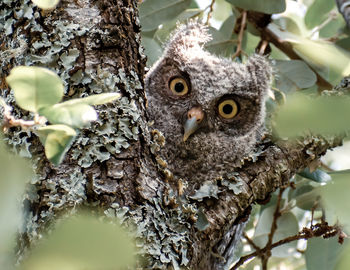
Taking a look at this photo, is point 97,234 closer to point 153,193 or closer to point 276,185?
point 153,193

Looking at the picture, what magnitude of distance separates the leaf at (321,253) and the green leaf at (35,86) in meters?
1.13

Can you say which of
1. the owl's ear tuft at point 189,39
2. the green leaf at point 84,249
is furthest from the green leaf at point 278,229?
the green leaf at point 84,249

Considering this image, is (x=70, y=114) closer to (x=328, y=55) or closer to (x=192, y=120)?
(x=328, y=55)

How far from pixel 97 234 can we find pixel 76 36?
98 cm

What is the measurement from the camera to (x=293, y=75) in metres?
2.28

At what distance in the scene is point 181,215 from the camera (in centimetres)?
129

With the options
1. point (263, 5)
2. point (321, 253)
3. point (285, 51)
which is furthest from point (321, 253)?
point (285, 51)

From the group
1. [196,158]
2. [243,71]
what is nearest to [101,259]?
[196,158]

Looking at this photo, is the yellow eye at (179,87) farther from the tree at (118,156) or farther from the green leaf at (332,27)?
the green leaf at (332,27)

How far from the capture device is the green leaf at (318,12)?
2.38m

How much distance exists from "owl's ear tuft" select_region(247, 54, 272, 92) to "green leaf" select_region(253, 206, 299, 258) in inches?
23.2

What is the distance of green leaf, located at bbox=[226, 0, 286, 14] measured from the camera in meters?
1.89

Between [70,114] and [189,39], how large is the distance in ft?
6.08

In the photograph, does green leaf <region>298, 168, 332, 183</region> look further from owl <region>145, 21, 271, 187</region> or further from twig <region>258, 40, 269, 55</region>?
twig <region>258, 40, 269, 55</region>
